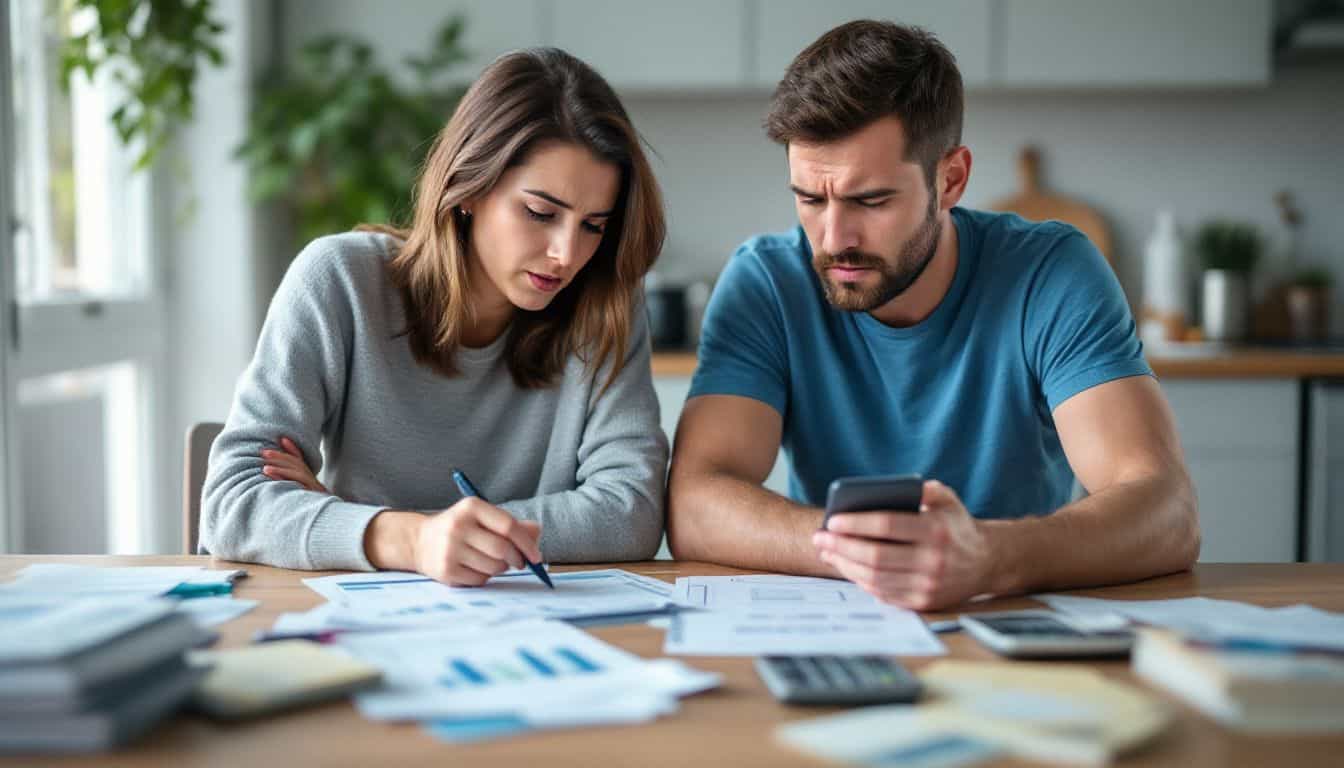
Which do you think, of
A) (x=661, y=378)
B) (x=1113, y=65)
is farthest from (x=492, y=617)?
(x=1113, y=65)

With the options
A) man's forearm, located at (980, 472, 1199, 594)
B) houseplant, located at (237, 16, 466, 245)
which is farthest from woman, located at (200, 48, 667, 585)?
houseplant, located at (237, 16, 466, 245)

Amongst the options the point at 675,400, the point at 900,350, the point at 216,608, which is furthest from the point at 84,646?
the point at 675,400

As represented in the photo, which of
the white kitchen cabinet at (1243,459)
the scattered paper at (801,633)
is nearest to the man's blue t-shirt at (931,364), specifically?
the scattered paper at (801,633)

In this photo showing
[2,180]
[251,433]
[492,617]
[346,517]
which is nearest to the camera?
[492,617]

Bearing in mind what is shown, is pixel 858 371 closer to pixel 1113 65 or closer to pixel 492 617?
pixel 492 617

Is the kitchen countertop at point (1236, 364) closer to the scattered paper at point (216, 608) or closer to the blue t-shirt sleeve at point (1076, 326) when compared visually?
the blue t-shirt sleeve at point (1076, 326)

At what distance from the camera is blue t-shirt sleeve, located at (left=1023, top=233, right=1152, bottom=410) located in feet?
5.26

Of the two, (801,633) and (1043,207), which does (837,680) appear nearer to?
(801,633)

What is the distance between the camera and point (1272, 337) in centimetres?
375

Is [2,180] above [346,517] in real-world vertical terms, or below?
above

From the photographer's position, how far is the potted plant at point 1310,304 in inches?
142

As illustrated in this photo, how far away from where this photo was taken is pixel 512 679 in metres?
0.95

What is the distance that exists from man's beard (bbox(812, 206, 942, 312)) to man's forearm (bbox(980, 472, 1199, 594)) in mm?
428

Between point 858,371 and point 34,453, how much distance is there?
6.04ft
